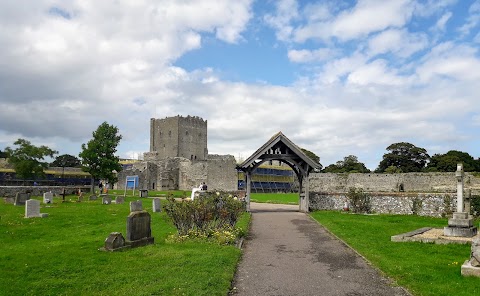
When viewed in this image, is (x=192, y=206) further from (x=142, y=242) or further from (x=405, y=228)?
(x=405, y=228)

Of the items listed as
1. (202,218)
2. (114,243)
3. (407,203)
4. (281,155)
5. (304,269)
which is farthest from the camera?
(281,155)

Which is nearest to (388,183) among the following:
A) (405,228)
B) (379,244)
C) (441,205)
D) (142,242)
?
(441,205)

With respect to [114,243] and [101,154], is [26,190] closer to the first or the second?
[101,154]

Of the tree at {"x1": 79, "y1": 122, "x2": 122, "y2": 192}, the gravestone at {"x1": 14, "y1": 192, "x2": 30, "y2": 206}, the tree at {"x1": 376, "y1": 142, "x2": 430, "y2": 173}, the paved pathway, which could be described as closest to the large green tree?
the tree at {"x1": 376, "y1": 142, "x2": 430, "y2": 173}

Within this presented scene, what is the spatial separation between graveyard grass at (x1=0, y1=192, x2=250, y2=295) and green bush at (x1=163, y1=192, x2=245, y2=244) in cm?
77

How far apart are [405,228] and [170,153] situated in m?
77.1

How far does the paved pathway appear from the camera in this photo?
289 inches

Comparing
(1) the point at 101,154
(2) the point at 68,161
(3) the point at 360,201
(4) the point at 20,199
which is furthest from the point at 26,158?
(2) the point at 68,161

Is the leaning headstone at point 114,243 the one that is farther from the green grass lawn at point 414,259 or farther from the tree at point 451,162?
the tree at point 451,162

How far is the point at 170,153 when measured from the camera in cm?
8994

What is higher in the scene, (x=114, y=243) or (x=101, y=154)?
(x=101, y=154)

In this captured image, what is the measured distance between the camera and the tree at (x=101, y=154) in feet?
133

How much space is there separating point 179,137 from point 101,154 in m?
47.9

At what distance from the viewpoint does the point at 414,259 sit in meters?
9.75
